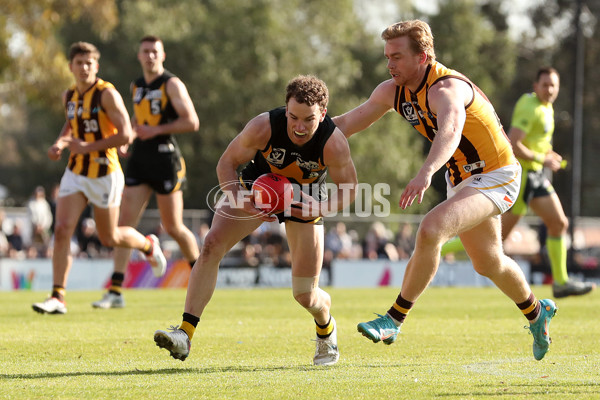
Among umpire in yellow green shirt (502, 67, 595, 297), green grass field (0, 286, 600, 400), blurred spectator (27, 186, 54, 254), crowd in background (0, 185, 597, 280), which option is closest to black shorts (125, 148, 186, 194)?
green grass field (0, 286, 600, 400)

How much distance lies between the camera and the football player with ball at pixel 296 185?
6320mm

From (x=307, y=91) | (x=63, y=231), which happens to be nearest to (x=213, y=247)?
(x=307, y=91)

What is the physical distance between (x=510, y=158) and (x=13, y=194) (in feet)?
156

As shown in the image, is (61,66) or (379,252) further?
(61,66)

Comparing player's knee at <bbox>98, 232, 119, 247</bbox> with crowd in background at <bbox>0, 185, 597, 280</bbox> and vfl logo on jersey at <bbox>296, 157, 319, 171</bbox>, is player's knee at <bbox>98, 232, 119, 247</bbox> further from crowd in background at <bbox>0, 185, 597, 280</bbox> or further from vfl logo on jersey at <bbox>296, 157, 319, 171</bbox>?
crowd in background at <bbox>0, 185, 597, 280</bbox>

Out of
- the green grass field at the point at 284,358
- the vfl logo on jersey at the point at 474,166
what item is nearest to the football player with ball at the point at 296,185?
the green grass field at the point at 284,358

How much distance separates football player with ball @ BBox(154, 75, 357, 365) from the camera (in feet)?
20.7

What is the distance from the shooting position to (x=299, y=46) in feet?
128

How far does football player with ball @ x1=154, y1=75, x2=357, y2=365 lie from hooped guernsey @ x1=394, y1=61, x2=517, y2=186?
592 mm

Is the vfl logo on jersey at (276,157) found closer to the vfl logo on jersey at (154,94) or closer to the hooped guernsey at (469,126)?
the hooped guernsey at (469,126)

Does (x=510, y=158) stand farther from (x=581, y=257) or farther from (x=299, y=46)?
(x=299, y=46)

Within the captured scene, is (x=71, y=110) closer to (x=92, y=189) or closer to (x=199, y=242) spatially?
(x=92, y=189)

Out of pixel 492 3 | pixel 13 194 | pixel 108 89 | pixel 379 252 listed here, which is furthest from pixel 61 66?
pixel 492 3

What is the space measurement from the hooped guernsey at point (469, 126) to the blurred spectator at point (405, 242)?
642 inches
